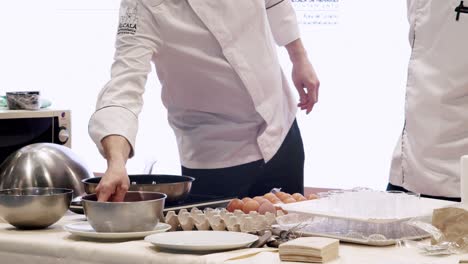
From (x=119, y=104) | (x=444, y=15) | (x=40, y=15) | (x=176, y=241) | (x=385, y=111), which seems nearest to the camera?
(x=176, y=241)

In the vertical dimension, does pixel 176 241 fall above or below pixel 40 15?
below

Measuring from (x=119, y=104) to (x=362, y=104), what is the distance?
2.22 metres

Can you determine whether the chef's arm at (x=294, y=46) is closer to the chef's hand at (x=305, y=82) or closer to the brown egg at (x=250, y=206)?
the chef's hand at (x=305, y=82)

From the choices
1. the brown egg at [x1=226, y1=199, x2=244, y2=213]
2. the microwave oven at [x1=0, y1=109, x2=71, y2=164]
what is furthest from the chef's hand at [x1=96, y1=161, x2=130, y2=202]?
the microwave oven at [x1=0, y1=109, x2=71, y2=164]

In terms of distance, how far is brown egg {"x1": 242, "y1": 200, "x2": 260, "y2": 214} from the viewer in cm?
174

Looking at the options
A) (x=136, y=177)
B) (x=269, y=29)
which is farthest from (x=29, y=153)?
(x=269, y=29)

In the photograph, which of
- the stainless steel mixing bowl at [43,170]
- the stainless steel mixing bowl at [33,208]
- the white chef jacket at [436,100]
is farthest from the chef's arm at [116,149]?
the white chef jacket at [436,100]

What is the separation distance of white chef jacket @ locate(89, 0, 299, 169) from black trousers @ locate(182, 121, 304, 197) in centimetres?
2

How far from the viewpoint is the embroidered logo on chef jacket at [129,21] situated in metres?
2.06

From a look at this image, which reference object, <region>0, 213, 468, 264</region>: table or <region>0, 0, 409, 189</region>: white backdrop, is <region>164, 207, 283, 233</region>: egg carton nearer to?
<region>0, 213, 468, 264</region>: table

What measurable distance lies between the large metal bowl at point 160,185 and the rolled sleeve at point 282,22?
748 mm

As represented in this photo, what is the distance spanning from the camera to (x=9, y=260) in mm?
1620

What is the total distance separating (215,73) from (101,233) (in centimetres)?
81

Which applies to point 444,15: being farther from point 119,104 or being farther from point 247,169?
point 119,104
